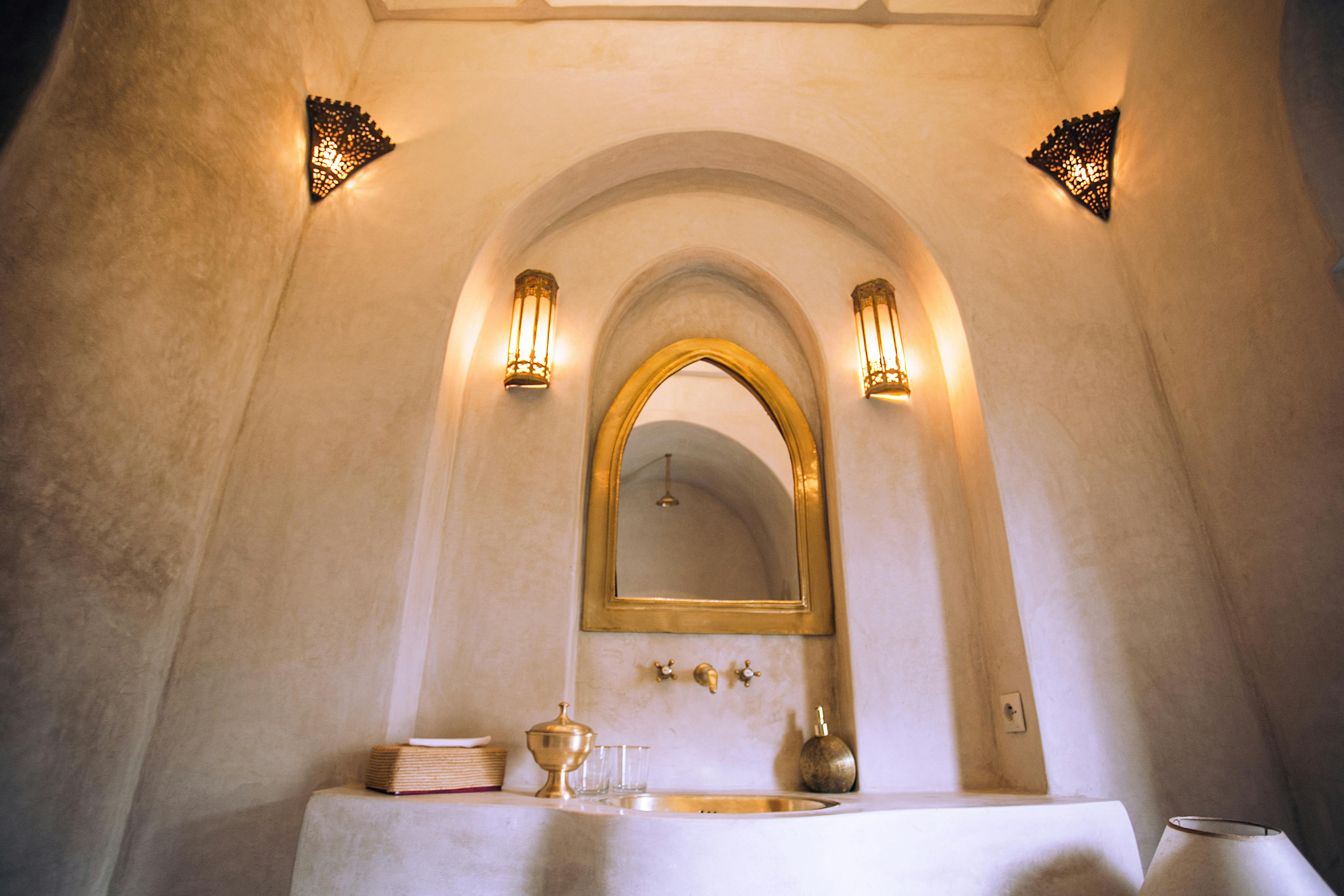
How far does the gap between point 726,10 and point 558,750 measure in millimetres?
2914

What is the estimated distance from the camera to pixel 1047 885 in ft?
4.75

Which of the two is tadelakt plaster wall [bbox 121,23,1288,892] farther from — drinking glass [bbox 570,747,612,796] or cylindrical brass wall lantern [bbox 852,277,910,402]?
drinking glass [bbox 570,747,612,796]

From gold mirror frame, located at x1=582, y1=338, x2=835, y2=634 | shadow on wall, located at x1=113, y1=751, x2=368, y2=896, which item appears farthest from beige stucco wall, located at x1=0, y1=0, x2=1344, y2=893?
gold mirror frame, located at x1=582, y1=338, x2=835, y2=634

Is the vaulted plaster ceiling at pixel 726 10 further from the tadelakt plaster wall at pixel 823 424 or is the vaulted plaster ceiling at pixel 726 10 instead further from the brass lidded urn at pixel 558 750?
the brass lidded urn at pixel 558 750

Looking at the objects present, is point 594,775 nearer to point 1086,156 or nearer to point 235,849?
point 235,849

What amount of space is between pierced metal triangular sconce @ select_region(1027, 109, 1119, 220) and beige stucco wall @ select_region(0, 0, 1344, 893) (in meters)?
0.06

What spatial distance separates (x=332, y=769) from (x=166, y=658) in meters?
0.55

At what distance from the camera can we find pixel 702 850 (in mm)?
1278

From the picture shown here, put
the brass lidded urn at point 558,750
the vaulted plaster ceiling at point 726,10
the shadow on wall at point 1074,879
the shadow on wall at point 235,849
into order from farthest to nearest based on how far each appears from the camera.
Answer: the vaulted plaster ceiling at point 726,10, the brass lidded urn at point 558,750, the shadow on wall at point 235,849, the shadow on wall at point 1074,879

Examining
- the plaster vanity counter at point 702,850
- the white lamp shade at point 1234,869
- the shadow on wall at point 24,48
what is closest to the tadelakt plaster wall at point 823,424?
the plaster vanity counter at point 702,850

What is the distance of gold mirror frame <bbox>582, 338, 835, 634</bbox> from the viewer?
2365 millimetres

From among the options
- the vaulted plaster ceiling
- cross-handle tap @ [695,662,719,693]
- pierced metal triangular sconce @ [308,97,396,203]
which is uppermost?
the vaulted plaster ceiling

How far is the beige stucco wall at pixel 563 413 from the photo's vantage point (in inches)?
66.8

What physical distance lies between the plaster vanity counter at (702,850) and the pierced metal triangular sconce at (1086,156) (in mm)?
2114
